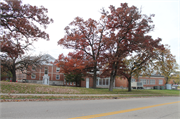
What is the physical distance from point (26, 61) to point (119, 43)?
53.5 feet

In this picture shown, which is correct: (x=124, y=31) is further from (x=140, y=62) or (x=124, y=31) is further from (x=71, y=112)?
(x=71, y=112)

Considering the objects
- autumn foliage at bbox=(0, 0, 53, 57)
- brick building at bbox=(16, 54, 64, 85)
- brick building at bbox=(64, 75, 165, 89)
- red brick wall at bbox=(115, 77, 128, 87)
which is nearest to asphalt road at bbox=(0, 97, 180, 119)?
autumn foliage at bbox=(0, 0, 53, 57)

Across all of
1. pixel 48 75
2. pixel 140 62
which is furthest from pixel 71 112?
pixel 48 75

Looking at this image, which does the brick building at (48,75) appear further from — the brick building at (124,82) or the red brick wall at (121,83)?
the red brick wall at (121,83)

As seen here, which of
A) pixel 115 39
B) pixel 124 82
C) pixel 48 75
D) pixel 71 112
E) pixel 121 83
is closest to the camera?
pixel 71 112

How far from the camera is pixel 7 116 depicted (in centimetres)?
604

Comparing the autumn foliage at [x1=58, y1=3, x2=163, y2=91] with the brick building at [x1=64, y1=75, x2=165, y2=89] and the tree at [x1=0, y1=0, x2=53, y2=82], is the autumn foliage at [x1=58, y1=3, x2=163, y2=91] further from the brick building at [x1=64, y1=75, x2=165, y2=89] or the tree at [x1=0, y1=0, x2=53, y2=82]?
the brick building at [x1=64, y1=75, x2=165, y2=89]

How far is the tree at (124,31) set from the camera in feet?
62.2

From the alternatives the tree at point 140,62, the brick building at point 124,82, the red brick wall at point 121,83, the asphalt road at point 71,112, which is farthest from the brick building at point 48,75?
the asphalt road at point 71,112

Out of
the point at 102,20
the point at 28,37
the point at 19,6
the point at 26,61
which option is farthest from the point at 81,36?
the point at 26,61

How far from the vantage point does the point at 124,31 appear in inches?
788

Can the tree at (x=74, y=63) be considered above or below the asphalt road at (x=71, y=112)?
above

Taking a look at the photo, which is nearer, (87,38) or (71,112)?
(71,112)

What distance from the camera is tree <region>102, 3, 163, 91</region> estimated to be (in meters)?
19.0
